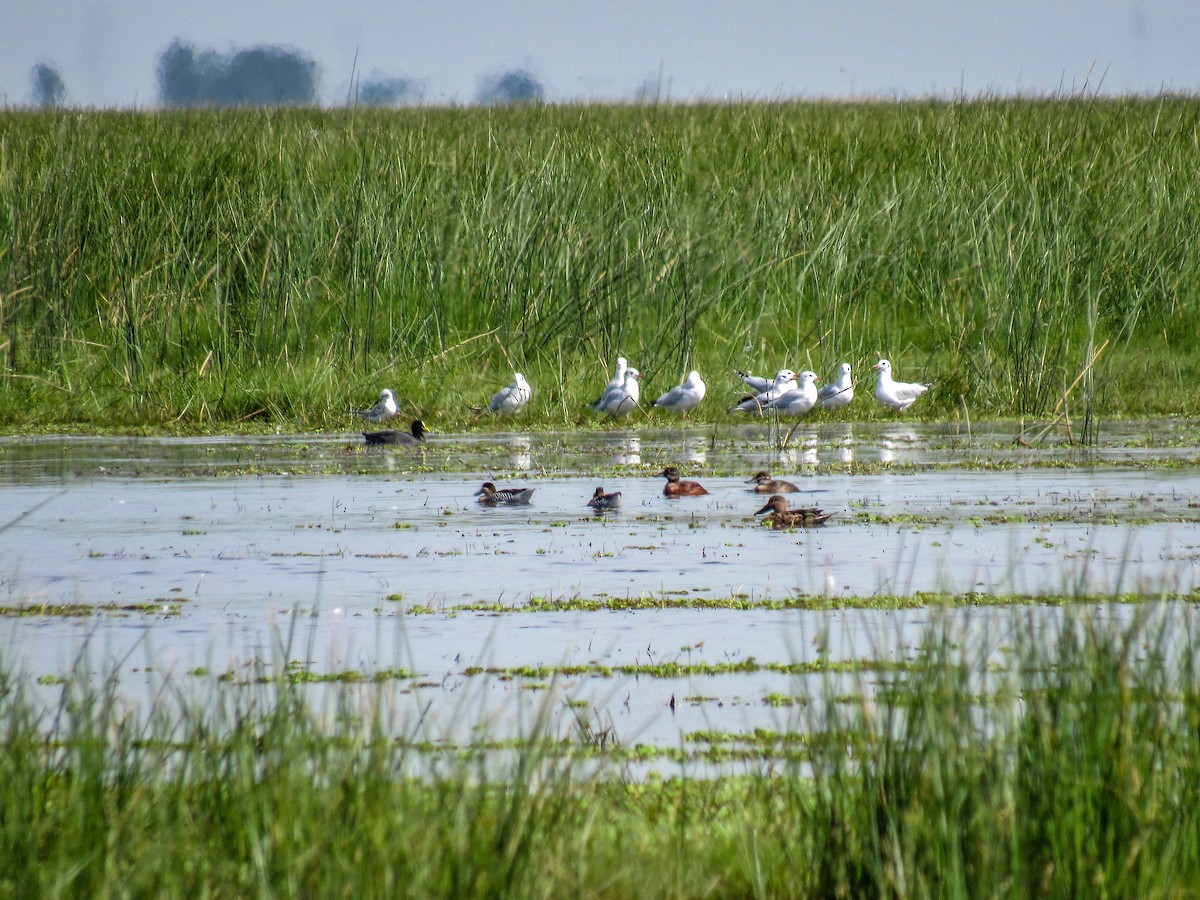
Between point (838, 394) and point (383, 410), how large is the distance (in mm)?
4177

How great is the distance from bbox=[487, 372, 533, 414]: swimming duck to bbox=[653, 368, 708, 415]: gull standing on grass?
1234 mm

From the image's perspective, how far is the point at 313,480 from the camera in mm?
10773

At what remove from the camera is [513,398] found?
1438 centimetres

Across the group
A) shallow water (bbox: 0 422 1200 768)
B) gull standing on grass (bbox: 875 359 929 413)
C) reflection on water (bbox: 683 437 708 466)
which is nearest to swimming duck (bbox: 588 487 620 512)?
shallow water (bbox: 0 422 1200 768)

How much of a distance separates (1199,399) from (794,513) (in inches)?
330

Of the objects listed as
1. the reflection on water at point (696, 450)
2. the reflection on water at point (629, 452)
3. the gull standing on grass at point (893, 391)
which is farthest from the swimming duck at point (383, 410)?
the gull standing on grass at point (893, 391)

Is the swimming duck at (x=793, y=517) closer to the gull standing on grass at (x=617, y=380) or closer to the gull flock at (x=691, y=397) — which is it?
the gull flock at (x=691, y=397)

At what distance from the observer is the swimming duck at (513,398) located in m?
14.3

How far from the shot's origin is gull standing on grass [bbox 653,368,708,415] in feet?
A: 48.1

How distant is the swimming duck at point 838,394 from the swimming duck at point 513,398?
8.99 ft

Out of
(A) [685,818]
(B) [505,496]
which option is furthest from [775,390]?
(A) [685,818]

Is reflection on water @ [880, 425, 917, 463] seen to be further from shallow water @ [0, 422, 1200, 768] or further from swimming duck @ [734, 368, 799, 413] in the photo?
swimming duck @ [734, 368, 799, 413]

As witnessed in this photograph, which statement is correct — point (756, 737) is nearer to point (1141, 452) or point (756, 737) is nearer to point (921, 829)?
point (921, 829)

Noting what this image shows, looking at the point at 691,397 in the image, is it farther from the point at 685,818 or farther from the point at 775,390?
the point at 685,818
